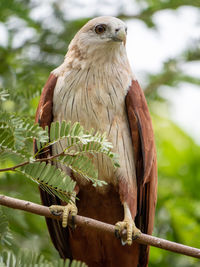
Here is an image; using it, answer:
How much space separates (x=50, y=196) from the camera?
164 inches

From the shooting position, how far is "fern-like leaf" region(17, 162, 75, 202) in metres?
2.75

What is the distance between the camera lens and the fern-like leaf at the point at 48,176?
275 cm

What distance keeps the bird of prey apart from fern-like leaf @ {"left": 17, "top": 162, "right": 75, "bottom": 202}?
988 mm

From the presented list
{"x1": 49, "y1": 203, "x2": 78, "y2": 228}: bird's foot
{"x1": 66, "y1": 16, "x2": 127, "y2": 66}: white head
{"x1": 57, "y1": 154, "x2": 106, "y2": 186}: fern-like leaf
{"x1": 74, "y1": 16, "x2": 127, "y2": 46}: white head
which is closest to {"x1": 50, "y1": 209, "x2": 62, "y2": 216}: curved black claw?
{"x1": 49, "y1": 203, "x2": 78, "y2": 228}: bird's foot

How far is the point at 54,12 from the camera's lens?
17.4 feet

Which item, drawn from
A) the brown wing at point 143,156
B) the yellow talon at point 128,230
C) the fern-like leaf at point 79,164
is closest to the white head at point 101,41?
the brown wing at point 143,156

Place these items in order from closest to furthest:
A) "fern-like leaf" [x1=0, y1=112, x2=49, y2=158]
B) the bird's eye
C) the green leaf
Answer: the green leaf < "fern-like leaf" [x1=0, y1=112, x2=49, y2=158] < the bird's eye

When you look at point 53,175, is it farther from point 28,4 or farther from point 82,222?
point 28,4

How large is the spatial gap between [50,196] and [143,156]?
0.95 metres

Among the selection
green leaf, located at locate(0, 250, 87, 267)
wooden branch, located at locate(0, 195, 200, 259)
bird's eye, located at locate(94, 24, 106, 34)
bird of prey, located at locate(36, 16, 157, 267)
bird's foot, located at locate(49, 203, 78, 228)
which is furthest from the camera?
bird's eye, located at locate(94, 24, 106, 34)

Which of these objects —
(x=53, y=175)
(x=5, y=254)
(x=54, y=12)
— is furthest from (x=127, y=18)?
(x=5, y=254)

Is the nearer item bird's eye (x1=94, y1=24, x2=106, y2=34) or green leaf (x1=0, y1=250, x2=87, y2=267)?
green leaf (x1=0, y1=250, x2=87, y2=267)

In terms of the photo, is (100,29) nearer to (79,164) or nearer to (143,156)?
(143,156)

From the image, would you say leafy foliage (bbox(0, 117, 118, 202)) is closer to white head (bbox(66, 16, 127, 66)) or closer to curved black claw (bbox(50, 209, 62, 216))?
curved black claw (bbox(50, 209, 62, 216))
